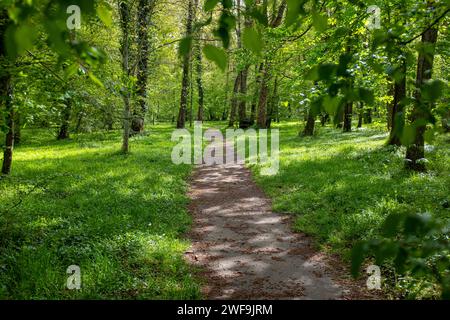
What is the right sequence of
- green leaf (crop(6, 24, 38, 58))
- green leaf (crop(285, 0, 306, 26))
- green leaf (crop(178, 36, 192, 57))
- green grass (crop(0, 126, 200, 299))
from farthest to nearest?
green grass (crop(0, 126, 200, 299)) < green leaf (crop(285, 0, 306, 26)) < green leaf (crop(178, 36, 192, 57)) < green leaf (crop(6, 24, 38, 58))

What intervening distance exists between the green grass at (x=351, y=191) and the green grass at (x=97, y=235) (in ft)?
9.97

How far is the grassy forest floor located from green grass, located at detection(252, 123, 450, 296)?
0.03 metres

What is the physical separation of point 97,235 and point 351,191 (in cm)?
692

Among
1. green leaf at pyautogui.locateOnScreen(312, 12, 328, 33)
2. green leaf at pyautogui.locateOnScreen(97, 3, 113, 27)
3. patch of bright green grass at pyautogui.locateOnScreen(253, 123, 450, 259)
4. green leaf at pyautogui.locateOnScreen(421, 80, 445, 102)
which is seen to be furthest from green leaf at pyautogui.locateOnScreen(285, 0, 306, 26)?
patch of bright green grass at pyautogui.locateOnScreen(253, 123, 450, 259)

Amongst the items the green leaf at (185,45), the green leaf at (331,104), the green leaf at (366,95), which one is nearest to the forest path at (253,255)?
the green leaf at (331,104)

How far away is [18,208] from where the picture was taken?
899 centimetres

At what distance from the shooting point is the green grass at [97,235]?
5936 millimetres

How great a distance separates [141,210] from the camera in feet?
31.9

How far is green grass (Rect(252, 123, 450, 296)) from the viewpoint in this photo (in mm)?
8578

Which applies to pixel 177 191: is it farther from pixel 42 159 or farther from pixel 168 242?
pixel 42 159

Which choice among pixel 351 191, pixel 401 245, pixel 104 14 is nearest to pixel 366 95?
pixel 401 245

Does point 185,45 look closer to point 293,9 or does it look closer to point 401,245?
point 293,9

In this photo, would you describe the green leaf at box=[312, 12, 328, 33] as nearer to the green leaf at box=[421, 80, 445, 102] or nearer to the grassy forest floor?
the green leaf at box=[421, 80, 445, 102]

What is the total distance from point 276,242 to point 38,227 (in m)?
5.06
